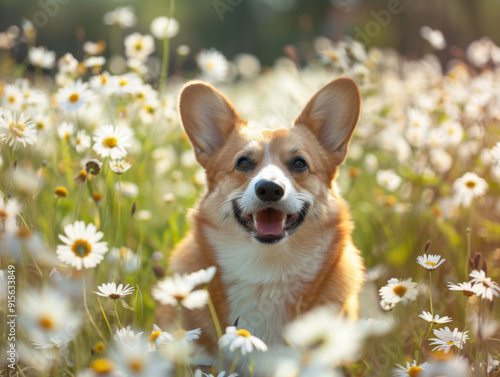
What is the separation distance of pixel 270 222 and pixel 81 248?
99cm

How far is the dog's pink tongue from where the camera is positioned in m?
2.48

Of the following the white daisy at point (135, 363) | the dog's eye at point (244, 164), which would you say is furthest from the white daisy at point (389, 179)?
the white daisy at point (135, 363)

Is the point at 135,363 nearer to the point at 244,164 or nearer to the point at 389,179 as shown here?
the point at 244,164

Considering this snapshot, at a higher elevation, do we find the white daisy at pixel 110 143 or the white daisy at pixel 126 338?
the white daisy at pixel 110 143

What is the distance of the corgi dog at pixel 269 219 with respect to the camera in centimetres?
242


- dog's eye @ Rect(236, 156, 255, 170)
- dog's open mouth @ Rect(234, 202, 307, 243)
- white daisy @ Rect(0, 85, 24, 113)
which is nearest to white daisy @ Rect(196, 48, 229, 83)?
dog's eye @ Rect(236, 156, 255, 170)

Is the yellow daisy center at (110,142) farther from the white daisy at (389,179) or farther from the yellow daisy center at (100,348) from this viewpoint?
the white daisy at (389,179)

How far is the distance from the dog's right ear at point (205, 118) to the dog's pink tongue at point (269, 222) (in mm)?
592

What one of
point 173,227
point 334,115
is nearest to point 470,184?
point 334,115

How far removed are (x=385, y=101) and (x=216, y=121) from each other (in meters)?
2.53

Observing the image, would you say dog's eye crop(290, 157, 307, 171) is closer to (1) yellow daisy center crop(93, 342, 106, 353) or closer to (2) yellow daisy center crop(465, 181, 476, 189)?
(2) yellow daisy center crop(465, 181, 476, 189)

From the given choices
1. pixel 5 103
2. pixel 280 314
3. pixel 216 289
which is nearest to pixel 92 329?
pixel 216 289

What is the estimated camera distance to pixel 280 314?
243 cm

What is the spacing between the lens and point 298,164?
276 cm
